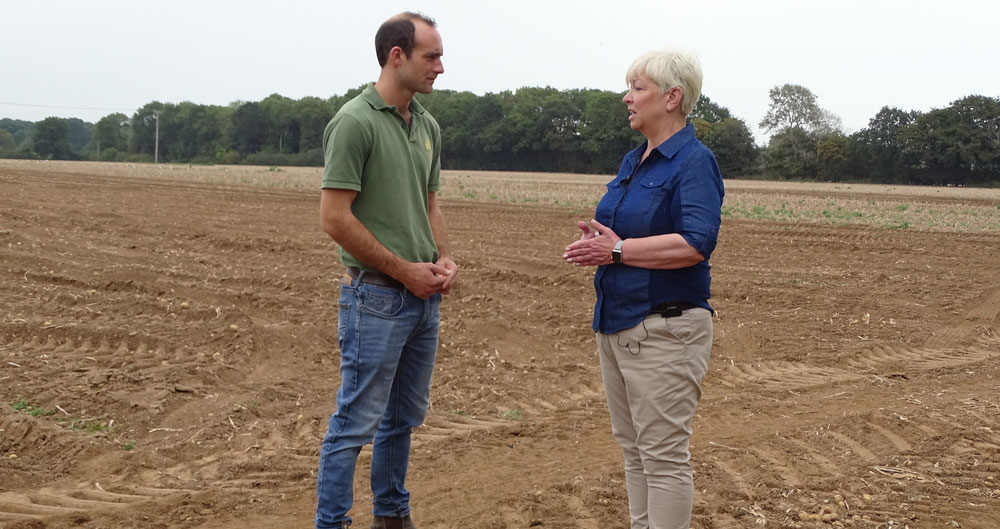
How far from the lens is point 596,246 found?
117 inches

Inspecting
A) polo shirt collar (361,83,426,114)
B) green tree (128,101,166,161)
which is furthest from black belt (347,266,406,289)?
green tree (128,101,166,161)

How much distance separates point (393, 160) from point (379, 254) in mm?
354

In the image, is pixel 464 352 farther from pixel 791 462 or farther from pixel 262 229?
pixel 262 229

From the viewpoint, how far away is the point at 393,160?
3.11m

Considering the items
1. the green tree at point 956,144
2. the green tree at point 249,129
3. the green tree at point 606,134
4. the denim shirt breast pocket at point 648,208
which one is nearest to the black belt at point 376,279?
the denim shirt breast pocket at point 648,208

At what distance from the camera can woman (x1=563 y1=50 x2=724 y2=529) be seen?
2.87m

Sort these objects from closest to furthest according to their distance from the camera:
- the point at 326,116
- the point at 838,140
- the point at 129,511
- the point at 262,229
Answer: the point at 129,511, the point at 262,229, the point at 838,140, the point at 326,116

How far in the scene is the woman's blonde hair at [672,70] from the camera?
2.87m

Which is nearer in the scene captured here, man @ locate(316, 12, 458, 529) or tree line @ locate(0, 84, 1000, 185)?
man @ locate(316, 12, 458, 529)

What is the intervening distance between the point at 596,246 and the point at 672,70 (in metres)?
0.65

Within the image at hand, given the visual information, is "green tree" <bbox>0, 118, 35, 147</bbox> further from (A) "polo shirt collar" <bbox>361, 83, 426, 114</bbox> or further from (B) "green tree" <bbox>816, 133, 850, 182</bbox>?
(A) "polo shirt collar" <bbox>361, 83, 426, 114</bbox>

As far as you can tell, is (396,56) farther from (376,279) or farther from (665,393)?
(665,393)

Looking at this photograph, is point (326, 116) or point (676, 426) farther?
point (326, 116)

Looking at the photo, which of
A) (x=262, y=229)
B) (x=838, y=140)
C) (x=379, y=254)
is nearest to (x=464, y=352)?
(x=379, y=254)
